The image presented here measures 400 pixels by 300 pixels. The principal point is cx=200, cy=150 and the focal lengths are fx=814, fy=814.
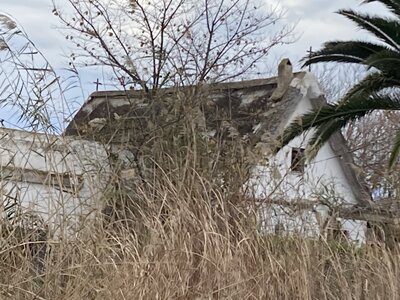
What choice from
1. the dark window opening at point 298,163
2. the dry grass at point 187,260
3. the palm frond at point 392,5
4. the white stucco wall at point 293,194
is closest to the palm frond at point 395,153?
the palm frond at point 392,5

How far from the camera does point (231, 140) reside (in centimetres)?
727

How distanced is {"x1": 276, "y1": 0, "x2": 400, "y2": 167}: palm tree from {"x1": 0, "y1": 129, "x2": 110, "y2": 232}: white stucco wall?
25.4ft

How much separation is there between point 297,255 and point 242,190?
0.74 metres

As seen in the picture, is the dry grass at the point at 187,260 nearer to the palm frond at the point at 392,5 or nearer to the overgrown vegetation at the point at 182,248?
the overgrown vegetation at the point at 182,248

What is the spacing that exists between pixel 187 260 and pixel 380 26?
29.0 feet

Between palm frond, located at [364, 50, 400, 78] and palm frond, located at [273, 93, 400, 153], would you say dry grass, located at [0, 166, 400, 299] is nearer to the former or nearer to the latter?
palm frond, located at [364, 50, 400, 78]

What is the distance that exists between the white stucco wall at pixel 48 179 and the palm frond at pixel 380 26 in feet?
28.8

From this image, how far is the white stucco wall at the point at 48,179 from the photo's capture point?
489 cm

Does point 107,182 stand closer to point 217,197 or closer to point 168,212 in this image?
point 168,212

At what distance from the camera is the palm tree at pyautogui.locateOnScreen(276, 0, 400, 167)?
511 inches

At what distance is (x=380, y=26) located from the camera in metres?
13.2

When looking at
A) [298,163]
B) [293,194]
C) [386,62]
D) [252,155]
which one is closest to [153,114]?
[298,163]

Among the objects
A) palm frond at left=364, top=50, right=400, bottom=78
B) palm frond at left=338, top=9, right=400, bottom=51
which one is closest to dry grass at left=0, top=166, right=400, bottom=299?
palm frond at left=364, top=50, right=400, bottom=78

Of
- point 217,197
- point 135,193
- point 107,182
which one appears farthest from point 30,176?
point 217,197
